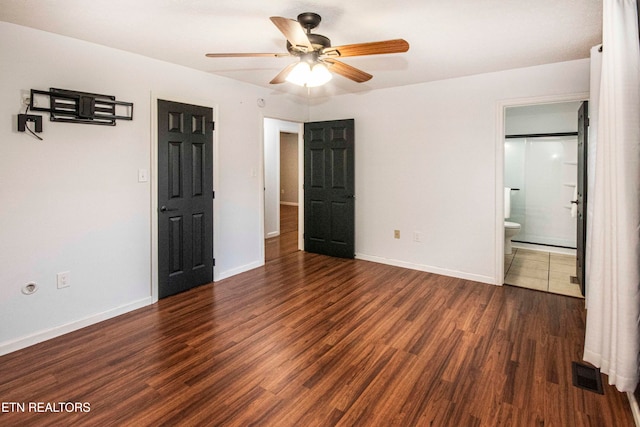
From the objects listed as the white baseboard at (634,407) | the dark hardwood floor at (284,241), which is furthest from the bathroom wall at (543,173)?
the white baseboard at (634,407)

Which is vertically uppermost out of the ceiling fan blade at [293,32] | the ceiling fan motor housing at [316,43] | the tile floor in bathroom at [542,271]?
the ceiling fan motor housing at [316,43]

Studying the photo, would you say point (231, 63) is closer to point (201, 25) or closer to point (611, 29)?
point (201, 25)

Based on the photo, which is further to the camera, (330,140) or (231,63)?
(330,140)

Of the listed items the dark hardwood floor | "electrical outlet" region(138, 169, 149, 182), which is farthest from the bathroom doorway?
"electrical outlet" region(138, 169, 149, 182)

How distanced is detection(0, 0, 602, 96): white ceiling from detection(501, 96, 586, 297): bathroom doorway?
2.43 metres

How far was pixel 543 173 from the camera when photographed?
18.9ft

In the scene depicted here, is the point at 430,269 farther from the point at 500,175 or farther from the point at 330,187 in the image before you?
the point at 330,187

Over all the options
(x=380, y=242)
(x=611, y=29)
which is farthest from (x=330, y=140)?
(x=611, y=29)

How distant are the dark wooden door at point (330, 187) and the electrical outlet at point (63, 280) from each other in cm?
327

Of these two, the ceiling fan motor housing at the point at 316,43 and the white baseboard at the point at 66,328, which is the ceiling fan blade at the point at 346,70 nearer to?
the ceiling fan motor housing at the point at 316,43

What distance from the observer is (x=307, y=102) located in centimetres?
536

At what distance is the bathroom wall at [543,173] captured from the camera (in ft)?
18.1

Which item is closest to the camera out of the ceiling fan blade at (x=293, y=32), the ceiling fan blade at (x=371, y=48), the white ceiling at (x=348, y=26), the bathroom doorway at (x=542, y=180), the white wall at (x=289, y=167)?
the ceiling fan blade at (x=293, y=32)

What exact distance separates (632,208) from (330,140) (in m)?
3.81
